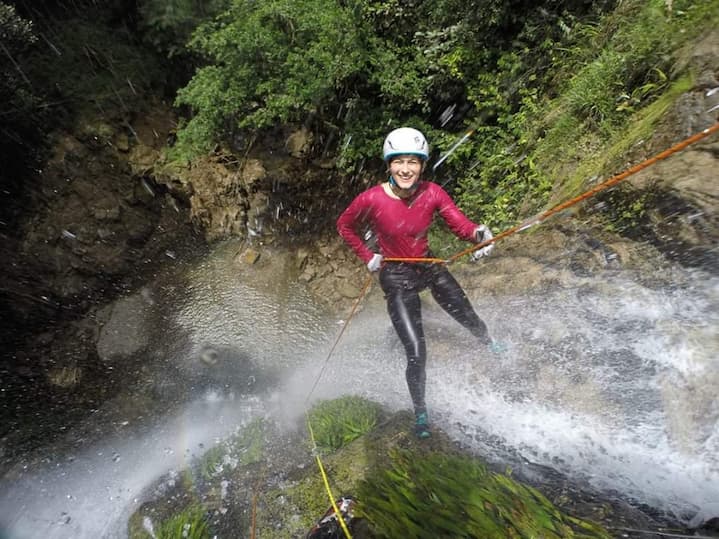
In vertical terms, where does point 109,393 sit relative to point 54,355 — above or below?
below

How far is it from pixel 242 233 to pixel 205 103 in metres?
2.60

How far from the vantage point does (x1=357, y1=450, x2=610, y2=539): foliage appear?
2232mm

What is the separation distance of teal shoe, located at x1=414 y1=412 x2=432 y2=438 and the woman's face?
6.83 feet

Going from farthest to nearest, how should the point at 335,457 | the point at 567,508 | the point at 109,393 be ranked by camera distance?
the point at 109,393 → the point at 335,457 → the point at 567,508

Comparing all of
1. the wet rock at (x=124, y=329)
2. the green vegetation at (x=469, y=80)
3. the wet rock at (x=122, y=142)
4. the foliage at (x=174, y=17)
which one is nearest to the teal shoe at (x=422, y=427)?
the green vegetation at (x=469, y=80)

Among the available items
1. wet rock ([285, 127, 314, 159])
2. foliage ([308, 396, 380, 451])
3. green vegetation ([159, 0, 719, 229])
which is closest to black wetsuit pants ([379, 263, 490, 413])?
foliage ([308, 396, 380, 451])

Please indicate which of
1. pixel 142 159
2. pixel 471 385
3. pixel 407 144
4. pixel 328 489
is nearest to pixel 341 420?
pixel 328 489

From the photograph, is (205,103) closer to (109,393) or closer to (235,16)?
(235,16)

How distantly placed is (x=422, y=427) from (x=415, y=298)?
1174mm

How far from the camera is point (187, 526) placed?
3523 millimetres

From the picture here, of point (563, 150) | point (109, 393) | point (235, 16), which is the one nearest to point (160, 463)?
point (109, 393)

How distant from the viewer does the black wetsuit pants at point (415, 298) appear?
11.8 feet

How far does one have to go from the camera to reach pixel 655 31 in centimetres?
372

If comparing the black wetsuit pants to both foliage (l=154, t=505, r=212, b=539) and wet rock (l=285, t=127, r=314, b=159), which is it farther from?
wet rock (l=285, t=127, r=314, b=159)
